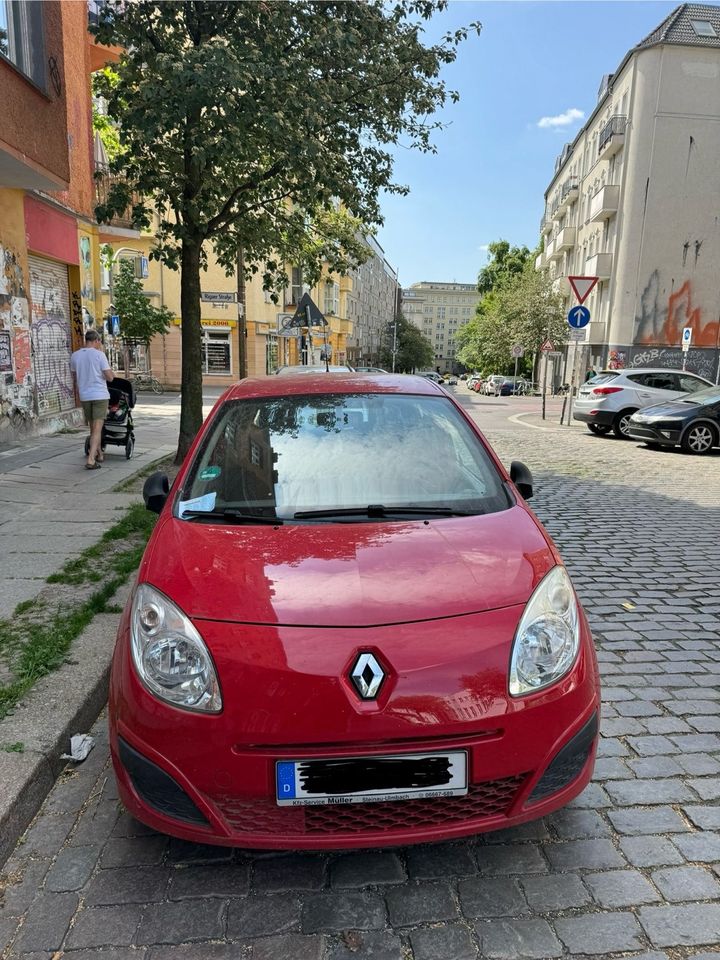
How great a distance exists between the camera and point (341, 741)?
6.41 ft

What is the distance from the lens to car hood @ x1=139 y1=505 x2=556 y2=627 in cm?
216

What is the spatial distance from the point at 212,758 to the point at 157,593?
1.98 ft

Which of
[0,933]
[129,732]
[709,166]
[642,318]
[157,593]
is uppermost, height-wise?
[709,166]

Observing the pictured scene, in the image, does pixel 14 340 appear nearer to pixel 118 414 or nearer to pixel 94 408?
pixel 118 414

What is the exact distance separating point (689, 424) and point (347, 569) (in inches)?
480

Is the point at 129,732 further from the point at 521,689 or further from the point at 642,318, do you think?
the point at 642,318

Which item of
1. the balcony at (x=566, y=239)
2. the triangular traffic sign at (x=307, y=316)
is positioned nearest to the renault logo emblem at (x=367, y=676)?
the triangular traffic sign at (x=307, y=316)

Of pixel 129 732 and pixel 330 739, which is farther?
pixel 129 732

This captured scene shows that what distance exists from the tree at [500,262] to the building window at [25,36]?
2902 inches

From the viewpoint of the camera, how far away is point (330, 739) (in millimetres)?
1948

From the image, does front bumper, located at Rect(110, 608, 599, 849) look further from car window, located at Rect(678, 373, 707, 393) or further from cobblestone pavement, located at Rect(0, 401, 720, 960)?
car window, located at Rect(678, 373, 707, 393)

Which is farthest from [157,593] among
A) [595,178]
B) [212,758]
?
[595,178]

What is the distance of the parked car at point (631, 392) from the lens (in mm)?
15398

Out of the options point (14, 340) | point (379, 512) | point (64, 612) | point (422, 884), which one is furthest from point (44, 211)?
point (422, 884)
